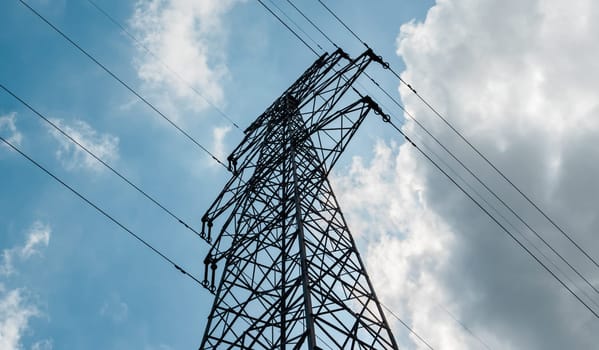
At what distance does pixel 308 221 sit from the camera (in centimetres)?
836

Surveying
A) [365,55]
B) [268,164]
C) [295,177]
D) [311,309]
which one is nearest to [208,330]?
[311,309]

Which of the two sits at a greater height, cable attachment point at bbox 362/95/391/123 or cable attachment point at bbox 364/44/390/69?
cable attachment point at bbox 364/44/390/69

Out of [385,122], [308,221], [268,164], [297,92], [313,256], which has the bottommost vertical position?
[313,256]

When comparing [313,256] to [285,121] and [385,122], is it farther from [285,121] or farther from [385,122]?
[285,121]

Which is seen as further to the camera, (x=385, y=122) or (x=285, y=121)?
(x=285, y=121)

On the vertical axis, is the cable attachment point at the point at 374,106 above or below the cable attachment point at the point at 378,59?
below

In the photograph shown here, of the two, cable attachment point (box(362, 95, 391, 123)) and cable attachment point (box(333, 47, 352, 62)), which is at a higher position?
cable attachment point (box(333, 47, 352, 62))

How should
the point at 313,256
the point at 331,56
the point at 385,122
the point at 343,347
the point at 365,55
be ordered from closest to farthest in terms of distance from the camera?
the point at 343,347 → the point at 313,256 → the point at 385,122 → the point at 365,55 → the point at 331,56

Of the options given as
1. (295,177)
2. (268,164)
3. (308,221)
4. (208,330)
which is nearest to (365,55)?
(268,164)

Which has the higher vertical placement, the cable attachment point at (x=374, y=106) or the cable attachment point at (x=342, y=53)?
the cable attachment point at (x=342, y=53)

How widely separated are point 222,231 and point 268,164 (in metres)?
1.97

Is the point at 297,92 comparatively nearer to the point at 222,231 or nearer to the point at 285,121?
the point at 285,121

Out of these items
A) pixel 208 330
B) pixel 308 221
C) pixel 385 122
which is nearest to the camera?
pixel 208 330

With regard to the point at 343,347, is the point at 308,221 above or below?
above
